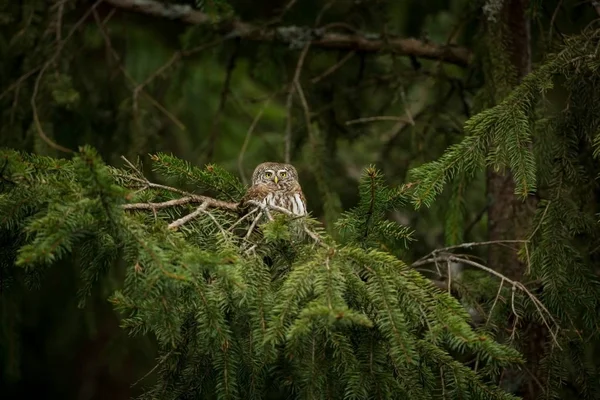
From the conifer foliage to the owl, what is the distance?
100cm

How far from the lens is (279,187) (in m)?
4.03

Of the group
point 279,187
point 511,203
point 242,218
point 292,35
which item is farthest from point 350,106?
point 242,218

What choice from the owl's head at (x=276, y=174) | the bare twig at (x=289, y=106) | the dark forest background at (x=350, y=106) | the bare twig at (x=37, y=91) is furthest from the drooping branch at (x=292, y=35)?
the owl's head at (x=276, y=174)

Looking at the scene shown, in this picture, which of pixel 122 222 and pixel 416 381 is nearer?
pixel 122 222

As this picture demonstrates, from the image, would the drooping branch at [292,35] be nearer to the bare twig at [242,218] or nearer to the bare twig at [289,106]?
the bare twig at [289,106]

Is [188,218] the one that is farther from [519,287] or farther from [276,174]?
[276,174]

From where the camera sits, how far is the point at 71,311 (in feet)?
18.6

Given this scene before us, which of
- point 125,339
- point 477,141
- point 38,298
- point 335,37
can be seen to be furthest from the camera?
point 38,298

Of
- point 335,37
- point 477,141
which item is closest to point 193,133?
point 335,37

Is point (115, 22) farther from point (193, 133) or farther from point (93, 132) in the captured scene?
point (93, 132)

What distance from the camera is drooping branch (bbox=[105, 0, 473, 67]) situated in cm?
442

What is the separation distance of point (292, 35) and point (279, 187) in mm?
1013

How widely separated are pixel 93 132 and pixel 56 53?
593 mm

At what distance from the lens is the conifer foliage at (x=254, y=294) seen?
2.10 m
